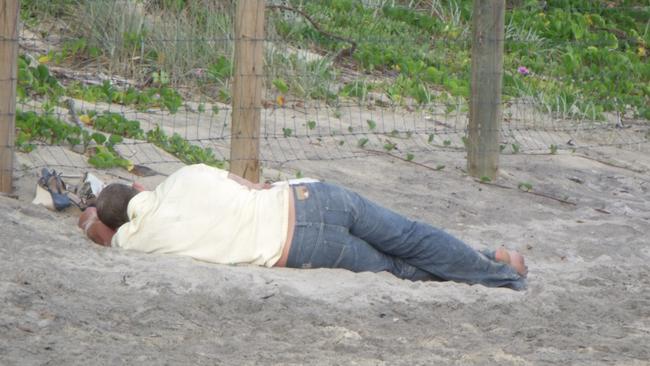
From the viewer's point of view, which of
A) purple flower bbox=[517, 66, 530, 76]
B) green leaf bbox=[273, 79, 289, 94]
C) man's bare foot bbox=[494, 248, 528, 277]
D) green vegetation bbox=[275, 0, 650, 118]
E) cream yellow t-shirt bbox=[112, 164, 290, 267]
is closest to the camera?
cream yellow t-shirt bbox=[112, 164, 290, 267]

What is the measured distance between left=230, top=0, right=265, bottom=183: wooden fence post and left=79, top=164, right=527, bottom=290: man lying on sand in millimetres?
917

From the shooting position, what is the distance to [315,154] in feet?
26.2

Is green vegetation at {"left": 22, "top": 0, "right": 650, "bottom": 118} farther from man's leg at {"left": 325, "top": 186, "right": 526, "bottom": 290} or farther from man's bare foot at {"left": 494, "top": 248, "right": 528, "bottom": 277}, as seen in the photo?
man's bare foot at {"left": 494, "top": 248, "right": 528, "bottom": 277}

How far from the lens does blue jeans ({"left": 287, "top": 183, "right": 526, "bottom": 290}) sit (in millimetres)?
5262

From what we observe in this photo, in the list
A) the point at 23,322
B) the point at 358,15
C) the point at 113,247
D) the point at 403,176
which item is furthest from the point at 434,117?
the point at 23,322

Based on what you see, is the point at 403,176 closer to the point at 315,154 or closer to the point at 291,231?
the point at 315,154

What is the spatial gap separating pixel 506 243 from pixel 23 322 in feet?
10.5

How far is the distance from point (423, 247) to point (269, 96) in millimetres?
3834

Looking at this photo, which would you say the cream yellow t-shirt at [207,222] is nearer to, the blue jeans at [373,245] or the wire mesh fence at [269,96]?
the blue jeans at [373,245]

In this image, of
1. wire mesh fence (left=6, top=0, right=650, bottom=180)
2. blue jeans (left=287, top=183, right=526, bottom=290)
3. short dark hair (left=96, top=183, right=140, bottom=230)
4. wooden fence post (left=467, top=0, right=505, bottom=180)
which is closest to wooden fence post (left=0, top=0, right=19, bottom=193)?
wire mesh fence (left=6, top=0, right=650, bottom=180)

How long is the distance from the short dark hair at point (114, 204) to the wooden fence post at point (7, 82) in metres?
0.80

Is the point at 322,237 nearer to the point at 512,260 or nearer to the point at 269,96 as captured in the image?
the point at 512,260

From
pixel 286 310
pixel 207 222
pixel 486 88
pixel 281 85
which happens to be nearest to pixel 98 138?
pixel 207 222

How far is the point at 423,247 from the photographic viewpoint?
5461 millimetres
